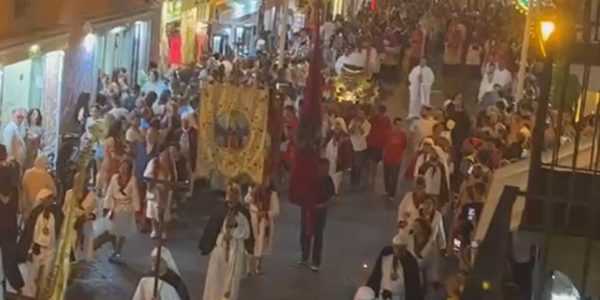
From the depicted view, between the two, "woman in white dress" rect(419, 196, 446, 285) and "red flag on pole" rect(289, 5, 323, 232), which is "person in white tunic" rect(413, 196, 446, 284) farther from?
"red flag on pole" rect(289, 5, 323, 232)

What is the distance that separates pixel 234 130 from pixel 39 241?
3130 millimetres

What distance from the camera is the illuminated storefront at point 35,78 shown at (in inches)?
935

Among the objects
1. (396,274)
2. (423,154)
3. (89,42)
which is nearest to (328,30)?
(89,42)

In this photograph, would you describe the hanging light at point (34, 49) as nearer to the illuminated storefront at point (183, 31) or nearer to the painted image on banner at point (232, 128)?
the painted image on banner at point (232, 128)

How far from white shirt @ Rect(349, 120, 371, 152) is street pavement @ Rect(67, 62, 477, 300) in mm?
854

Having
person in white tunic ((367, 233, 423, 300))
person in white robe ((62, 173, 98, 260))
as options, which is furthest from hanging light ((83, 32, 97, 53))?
person in white tunic ((367, 233, 423, 300))

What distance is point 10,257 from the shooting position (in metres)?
16.1

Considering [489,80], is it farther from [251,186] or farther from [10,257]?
[10,257]

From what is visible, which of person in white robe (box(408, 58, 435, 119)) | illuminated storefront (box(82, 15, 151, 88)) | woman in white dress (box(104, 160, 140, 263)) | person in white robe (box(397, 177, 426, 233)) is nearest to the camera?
person in white robe (box(397, 177, 426, 233))

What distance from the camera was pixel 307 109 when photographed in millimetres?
18156

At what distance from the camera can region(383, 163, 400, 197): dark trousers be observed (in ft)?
76.8

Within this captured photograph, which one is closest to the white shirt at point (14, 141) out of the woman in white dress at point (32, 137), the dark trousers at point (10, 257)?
the woman in white dress at point (32, 137)

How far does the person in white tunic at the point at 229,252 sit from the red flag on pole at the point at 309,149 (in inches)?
67.2

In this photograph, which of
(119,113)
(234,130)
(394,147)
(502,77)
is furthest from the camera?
(502,77)
